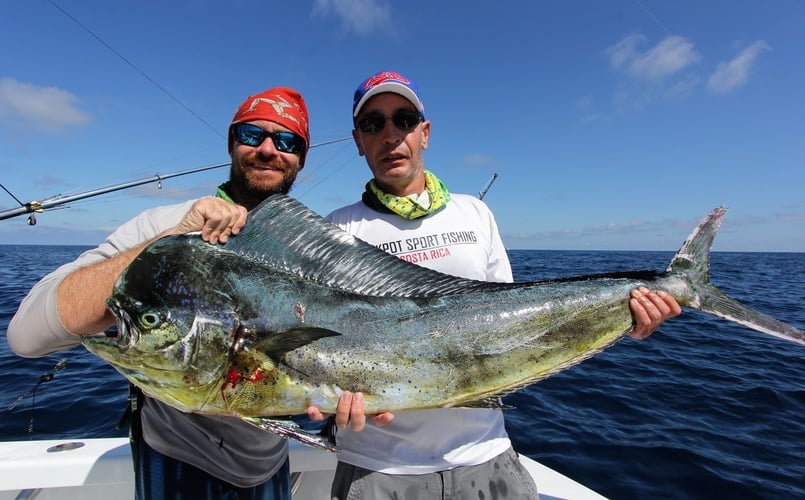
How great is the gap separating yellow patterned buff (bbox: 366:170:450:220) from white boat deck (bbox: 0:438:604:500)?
2.20 metres

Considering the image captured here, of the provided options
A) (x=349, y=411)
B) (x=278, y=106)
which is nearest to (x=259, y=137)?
(x=278, y=106)

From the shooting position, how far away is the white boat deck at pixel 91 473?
291 centimetres

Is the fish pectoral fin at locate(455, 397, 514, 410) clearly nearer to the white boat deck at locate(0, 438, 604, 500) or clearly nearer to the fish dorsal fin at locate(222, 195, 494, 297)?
the fish dorsal fin at locate(222, 195, 494, 297)

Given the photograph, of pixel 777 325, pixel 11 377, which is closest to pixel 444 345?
pixel 777 325

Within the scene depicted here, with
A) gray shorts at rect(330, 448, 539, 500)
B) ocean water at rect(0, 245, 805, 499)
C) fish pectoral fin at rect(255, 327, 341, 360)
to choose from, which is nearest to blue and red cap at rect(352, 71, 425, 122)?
fish pectoral fin at rect(255, 327, 341, 360)

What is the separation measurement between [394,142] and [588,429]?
5643 millimetres

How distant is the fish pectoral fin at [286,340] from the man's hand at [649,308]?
1.61 metres

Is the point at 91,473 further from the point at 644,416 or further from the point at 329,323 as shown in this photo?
the point at 644,416

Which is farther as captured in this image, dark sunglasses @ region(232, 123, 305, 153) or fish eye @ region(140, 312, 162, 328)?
dark sunglasses @ region(232, 123, 305, 153)

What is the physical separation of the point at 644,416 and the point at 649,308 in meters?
5.53

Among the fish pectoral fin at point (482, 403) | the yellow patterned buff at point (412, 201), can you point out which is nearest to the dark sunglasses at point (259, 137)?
the yellow patterned buff at point (412, 201)

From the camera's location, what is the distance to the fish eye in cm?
169

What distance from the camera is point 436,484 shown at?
2.07 m

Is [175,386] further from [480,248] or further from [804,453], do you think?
[804,453]
